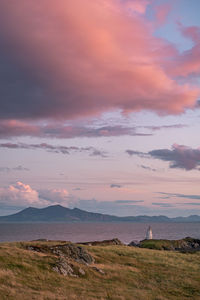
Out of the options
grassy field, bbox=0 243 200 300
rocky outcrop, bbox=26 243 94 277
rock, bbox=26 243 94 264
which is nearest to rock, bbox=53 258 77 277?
rocky outcrop, bbox=26 243 94 277

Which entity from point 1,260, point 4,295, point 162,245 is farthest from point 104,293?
point 162,245

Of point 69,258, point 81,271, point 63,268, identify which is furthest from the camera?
point 69,258

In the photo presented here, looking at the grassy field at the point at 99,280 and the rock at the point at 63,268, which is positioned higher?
the rock at the point at 63,268

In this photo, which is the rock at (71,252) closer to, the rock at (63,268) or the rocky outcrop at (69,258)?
the rocky outcrop at (69,258)

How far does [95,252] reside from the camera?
53.6 meters

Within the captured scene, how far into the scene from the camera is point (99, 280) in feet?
120

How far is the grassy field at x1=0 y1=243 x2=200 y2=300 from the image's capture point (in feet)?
96.9

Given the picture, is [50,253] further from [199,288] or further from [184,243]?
[184,243]

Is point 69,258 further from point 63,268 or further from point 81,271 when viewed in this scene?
point 63,268

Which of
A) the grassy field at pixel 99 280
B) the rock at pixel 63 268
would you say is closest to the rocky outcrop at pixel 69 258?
the rock at pixel 63 268

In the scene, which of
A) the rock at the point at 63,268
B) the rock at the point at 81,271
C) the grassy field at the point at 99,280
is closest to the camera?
the grassy field at the point at 99,280

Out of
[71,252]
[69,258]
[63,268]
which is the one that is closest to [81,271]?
[63,268]

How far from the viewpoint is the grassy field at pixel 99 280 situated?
2953cm

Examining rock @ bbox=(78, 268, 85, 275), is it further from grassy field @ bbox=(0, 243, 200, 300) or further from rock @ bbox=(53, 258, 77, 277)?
rock @ bbox=(53, 258, 77, 277)
